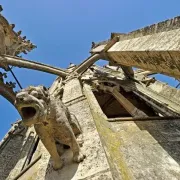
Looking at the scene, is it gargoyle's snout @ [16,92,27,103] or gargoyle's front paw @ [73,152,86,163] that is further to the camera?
gargoyle's front paw @ [73,152,86,163]

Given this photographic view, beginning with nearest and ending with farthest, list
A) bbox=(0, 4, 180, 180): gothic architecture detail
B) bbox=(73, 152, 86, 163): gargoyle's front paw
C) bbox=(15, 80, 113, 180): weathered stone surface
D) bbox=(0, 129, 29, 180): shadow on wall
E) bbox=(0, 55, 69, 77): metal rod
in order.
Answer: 1. bbox=(15, 80, 113, 180): weathered stone surface
2. bbox=(0, 4, 180, 180): gothic architecture detail
3. bbox=(73, 152, 86, 163): gargoyle's front paw
4. bbox=(0, 129, 29, 180): shadow on wall
5. bbox=(0, 55, 69, 77): metal rod

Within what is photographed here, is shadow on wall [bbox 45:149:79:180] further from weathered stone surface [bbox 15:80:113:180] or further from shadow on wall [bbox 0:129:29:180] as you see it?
shadow on wall [bbox 0:129:29:180]

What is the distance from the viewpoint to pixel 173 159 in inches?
157

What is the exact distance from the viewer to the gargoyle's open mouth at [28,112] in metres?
2.80

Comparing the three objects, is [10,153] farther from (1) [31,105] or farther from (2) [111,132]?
(1) [31,105]

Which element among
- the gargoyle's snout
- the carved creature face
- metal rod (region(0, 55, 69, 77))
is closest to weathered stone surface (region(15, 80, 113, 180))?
the carved creature face

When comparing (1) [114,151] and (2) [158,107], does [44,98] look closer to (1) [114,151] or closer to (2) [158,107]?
(1) [114,151]

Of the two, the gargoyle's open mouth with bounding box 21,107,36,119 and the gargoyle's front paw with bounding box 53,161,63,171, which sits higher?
the gargoyle's open mouth with bounding box 21,107,36,119

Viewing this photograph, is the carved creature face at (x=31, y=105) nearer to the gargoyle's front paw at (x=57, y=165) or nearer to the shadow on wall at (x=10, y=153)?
the gargoyle's front paw at (x=57, y=165)

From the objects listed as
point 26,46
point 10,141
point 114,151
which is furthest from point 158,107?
point 26,46

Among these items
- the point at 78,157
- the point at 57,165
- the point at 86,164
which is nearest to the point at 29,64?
the point at 57,165

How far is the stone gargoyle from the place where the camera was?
9.23 ft

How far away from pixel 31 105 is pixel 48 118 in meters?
0.38

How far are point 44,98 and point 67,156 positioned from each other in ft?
2.59
